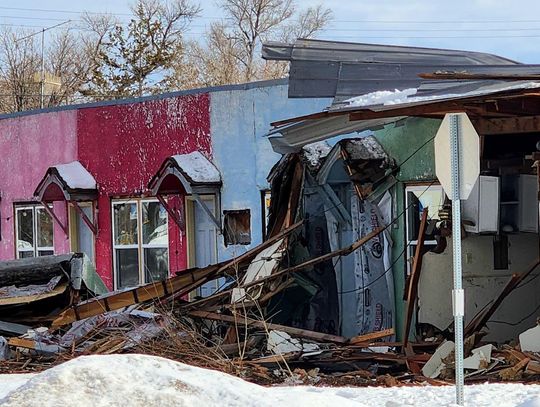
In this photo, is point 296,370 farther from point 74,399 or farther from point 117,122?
point 117,122

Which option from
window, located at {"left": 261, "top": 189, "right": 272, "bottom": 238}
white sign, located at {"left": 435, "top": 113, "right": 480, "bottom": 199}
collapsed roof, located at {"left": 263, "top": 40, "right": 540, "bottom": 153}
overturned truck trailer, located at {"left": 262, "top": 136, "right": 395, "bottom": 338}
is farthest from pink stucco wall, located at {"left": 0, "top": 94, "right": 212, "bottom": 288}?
white sign, located at {"left": 435, "top": 113, "right": 480, "bottom": 199}

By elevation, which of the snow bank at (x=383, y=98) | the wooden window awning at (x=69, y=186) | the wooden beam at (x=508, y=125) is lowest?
the wooden window awning at (x=69, y=186)

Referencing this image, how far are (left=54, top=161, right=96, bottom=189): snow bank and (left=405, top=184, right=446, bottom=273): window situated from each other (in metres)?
7.27

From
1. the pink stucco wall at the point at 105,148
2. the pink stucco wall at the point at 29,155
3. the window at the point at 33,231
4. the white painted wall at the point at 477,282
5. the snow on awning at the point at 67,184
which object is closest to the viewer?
the white painted wall at the point at 477,282

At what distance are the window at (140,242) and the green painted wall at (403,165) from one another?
18.1 ft

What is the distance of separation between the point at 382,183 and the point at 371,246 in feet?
2.83

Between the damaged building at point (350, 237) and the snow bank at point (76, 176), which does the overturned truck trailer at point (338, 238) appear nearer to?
the damaged building at point (350, 237)

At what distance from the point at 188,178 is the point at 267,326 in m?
4.55

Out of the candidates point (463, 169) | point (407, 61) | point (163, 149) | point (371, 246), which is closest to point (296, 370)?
point (371, 246)

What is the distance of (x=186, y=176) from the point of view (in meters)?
15.0

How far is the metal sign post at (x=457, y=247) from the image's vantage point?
7031 mm

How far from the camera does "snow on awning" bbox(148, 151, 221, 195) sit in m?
15.1

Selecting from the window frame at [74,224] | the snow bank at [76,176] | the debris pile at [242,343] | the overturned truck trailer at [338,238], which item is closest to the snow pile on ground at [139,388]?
the debris pile at [242,343]

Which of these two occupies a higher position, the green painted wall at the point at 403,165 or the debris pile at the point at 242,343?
the green painted wall at the point at 403,165
